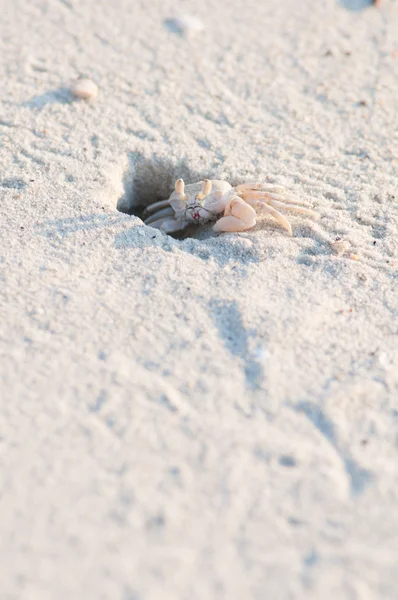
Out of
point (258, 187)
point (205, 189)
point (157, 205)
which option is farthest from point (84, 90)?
point (258, 187)

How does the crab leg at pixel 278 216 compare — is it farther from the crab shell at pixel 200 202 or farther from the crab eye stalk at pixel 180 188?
the crab eye stalk at pixel 180 188

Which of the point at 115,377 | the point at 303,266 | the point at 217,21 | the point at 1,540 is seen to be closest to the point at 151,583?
the point at 1,540

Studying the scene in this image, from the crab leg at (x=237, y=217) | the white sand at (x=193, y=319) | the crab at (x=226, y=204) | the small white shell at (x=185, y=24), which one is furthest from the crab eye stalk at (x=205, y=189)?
the small white shell at (x=185, y=24)

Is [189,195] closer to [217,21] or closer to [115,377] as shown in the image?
[115,377]

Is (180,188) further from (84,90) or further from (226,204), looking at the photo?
(84,90)

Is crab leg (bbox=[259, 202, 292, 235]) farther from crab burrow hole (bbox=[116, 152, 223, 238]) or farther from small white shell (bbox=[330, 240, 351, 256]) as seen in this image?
crab burrow hole (bbox=[116, 152, 223, 238])

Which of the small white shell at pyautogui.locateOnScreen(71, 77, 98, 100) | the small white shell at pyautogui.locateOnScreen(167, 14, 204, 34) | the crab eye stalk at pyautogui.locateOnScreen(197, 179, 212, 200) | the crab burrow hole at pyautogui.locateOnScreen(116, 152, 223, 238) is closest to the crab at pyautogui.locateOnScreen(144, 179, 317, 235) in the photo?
the crab eye stalk at pyautogui.locateOnScreen(197, 179, 212, 200)
